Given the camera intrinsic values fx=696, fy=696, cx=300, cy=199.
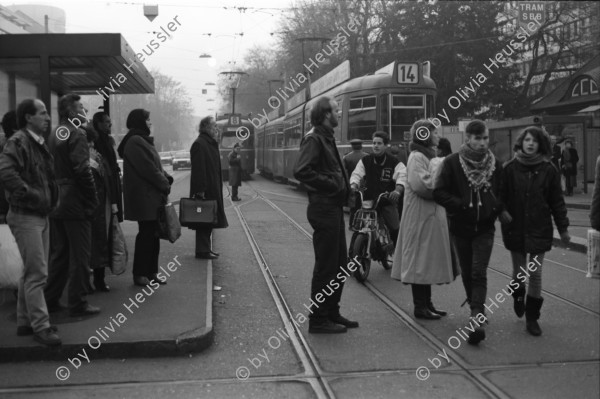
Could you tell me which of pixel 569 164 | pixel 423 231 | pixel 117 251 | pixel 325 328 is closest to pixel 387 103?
pixel 569 164

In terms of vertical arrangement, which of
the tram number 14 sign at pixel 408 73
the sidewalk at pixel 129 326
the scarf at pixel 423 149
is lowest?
the sidewalk at pixel 129 326

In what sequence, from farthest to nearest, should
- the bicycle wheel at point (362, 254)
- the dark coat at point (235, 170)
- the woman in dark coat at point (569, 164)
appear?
1. the woman in dark coat at point (569, 164)
2. the dark coat at point (235, 170)
3. the bicycle wheel at point (362, 254)

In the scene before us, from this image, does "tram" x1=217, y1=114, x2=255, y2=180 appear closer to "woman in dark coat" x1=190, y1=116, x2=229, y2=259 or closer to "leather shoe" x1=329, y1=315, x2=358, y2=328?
"woman in dark coat" x1=190, y1=116, x2=229, y2=259

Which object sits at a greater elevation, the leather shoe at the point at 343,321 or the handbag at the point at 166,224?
the handbag at the point at 166,224

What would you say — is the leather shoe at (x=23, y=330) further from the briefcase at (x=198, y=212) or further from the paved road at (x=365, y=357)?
the briefcase at (x=198, y=212)

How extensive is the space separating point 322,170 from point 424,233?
1132mm

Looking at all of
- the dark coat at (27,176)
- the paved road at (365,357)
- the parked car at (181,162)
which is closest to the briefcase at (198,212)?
the paved road at (365,357)

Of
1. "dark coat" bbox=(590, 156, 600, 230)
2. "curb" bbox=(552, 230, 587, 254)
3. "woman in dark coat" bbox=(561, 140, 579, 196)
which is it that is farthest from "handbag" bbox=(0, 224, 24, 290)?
"woman in dark coat" bbox=(561, 140, 579, 196)

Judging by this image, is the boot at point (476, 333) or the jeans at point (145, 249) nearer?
the boot at point (476, 333)

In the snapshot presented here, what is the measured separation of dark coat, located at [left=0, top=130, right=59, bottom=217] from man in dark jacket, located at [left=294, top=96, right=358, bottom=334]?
6.51 ft

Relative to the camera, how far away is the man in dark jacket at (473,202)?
19.1 ft

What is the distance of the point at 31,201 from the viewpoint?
5121 millimetres

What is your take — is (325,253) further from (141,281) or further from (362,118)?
(362,118)

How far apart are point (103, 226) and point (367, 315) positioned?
2746 mm
